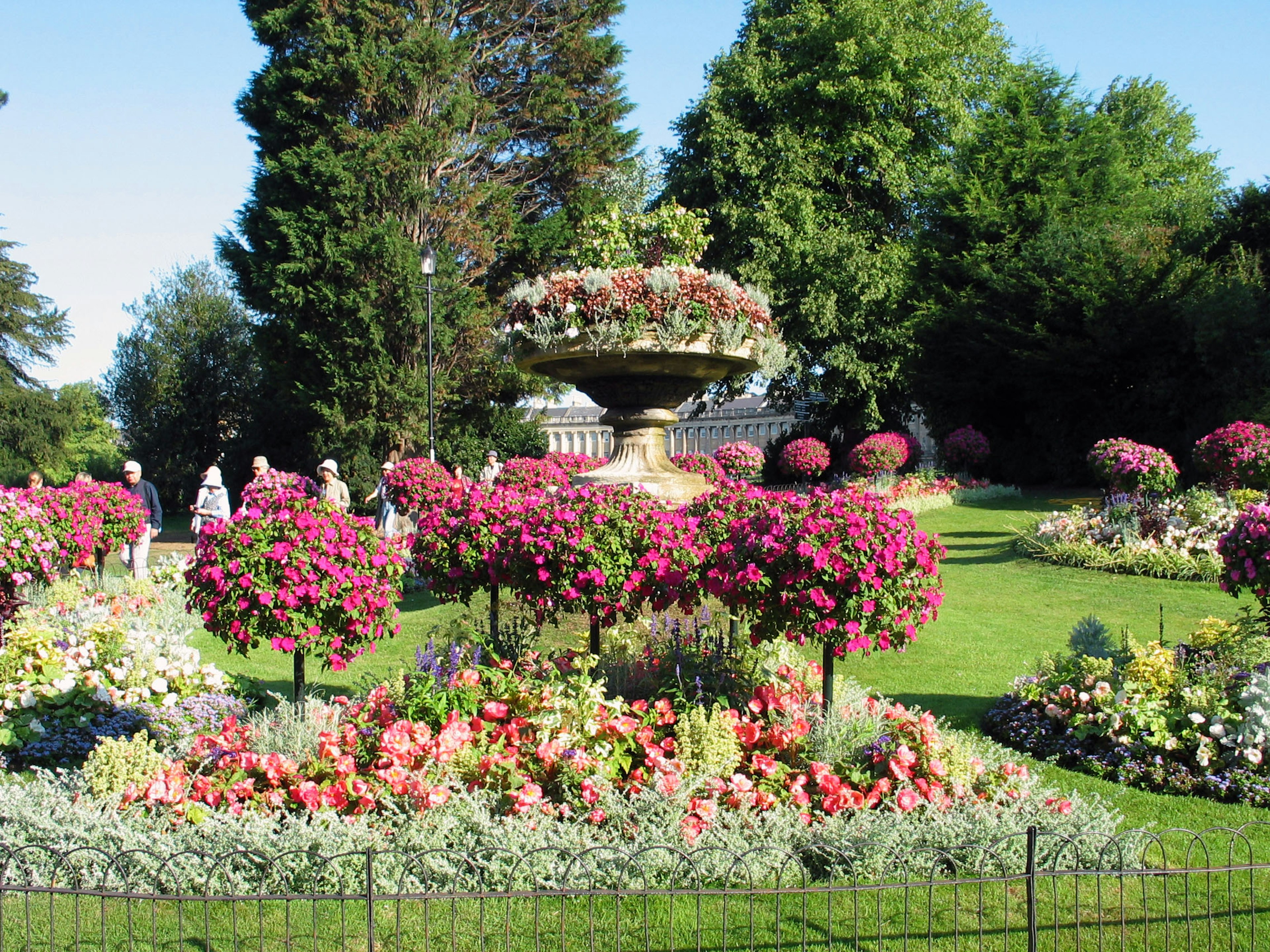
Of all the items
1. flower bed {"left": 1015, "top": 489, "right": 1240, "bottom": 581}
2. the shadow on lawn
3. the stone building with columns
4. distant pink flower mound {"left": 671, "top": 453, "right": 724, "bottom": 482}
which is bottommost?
the shadow on lawn

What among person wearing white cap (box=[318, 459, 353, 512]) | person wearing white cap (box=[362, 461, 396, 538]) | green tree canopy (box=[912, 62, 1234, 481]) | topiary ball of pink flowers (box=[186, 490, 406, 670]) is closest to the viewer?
topiary ball of pink flowers (box=[186, 490, 406, 670])

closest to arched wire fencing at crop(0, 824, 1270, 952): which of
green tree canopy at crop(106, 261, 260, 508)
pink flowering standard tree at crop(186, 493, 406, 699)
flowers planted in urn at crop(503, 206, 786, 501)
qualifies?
pink flowering standard tree at crop(186, 493, 406, 699)

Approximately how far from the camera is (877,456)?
21.9 meters

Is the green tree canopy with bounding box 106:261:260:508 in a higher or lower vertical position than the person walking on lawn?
higher

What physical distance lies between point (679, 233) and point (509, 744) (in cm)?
637

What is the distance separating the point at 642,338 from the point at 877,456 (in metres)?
14.0

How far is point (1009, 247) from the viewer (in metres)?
23.6

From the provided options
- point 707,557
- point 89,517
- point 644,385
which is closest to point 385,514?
point 89,517

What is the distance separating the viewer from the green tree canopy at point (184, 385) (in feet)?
107

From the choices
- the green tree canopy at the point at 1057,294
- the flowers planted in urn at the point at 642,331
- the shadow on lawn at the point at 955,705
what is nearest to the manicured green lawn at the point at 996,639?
the shadow on lawn at the point at 955,705

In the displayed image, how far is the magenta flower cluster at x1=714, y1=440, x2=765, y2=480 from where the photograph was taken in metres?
16.0

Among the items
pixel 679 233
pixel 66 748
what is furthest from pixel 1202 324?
pixel 66 748

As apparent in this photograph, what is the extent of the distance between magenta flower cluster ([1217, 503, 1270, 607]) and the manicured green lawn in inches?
55.3

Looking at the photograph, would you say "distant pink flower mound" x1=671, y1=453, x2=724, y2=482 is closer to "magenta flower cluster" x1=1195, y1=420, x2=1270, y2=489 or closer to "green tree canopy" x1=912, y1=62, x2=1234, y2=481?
"magenta flower cluster" x1=1195, y1=420, x2=1270, y2=489
